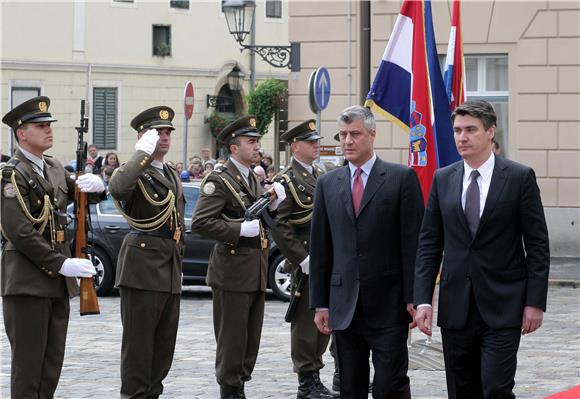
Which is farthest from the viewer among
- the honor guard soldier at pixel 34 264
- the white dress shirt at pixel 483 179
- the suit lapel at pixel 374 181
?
the honor guard soldier at pixel 34 264

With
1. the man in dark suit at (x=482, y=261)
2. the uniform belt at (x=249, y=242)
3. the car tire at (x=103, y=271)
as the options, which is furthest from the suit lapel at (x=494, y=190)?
the car tire at (x=103, y=271)

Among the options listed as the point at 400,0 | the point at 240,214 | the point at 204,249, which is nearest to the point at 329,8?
the point at 400,0

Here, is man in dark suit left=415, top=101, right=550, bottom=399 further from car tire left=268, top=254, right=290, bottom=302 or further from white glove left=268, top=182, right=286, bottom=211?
car tire left=268, top=254, right=290, bottom=302

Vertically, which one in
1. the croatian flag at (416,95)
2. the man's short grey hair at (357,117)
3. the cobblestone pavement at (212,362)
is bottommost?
the cobblestone pavement at (212,362)

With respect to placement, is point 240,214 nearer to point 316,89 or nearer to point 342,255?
point 342,255

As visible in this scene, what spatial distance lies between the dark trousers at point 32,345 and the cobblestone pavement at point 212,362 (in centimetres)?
160

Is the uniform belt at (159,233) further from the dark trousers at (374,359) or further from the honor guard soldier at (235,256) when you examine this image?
the dark trousers at (374,359)

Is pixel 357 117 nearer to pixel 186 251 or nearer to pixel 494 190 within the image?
pixel 494 190

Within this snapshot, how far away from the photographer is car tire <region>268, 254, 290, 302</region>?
54.2ft

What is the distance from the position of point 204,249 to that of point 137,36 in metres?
24.0

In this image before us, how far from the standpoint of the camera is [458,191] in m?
7.18

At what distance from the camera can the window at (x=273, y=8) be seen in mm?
43250

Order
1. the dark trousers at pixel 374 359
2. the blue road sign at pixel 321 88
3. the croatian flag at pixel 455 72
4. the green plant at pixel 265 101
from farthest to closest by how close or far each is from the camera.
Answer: the green plant at pixel 265 101 → the blue road sign at pixel 321 88 → the croatian flag at pixel 455 72 → the dark trousers at pixel 374 359

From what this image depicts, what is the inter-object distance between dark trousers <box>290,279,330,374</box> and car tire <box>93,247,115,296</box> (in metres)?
7.35
